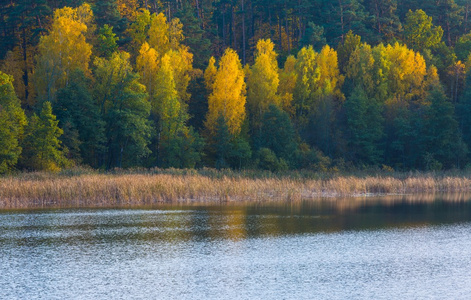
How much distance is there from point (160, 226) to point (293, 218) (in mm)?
8064

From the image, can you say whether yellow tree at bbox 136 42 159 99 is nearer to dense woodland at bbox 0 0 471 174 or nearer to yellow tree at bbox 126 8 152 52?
dense woodland at bbox 0 0 471 174

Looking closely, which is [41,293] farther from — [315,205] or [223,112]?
[223,112]

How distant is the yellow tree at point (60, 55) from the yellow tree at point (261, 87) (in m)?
19.4

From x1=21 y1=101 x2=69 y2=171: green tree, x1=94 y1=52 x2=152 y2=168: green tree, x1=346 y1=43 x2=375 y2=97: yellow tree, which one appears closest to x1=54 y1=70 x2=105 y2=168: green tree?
x1=94 y1=52 x2=152 y2=168: green tree

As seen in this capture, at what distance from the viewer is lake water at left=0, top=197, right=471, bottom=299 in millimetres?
18891

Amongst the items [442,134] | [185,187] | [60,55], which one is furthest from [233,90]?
[185,187]

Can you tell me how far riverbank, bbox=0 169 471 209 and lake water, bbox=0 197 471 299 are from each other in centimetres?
342

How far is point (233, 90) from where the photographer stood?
68188mm

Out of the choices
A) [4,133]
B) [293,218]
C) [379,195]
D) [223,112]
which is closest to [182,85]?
[223,112]

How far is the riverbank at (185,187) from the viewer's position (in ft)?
127

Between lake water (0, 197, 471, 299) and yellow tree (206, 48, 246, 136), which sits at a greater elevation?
yellow tree (206, 48, 246, 136)

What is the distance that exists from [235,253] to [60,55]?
157 ft

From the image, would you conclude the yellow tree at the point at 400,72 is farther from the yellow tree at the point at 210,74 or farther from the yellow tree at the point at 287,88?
the yellow tree at the point at 210,74

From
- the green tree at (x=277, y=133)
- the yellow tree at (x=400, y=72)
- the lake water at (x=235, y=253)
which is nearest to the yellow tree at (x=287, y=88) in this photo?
the green tree at (x=277, y=133)
